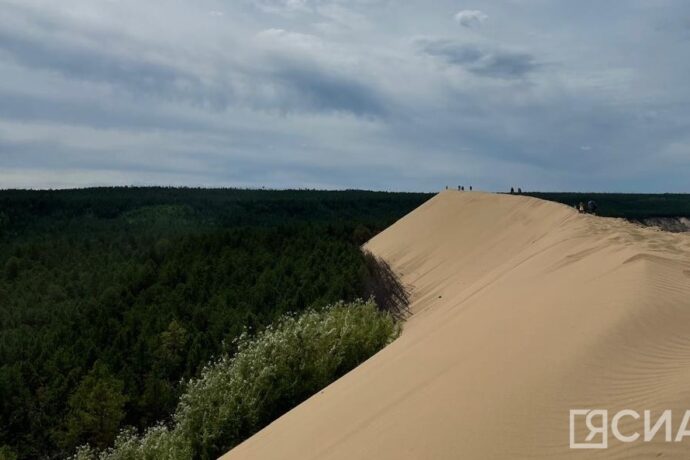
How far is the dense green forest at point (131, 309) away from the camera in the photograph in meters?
15.2

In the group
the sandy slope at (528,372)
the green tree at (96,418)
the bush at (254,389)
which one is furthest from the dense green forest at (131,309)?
the sandy slope at (528,372)

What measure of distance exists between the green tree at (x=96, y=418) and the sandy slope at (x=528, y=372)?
6878 mm

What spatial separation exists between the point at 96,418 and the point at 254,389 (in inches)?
180

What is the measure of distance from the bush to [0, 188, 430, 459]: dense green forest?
1.48 metres

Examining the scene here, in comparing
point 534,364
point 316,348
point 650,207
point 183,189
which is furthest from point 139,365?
point 650,207

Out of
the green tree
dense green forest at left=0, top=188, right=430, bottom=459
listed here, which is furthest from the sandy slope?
dense green forest at left=0, top=188, right=430, bottom=459

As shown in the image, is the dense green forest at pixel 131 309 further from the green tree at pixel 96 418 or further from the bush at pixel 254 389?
the bush at pixel 254 389

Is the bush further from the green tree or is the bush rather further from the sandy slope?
the sandy slope

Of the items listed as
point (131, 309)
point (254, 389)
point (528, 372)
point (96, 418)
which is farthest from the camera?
point (131, 309)

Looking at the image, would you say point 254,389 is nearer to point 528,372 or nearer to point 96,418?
point 96,418

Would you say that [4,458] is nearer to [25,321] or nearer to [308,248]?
[25,321]

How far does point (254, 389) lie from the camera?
12070 millimetres

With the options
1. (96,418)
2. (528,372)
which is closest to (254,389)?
(96,418)

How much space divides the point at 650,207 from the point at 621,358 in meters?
83.4
